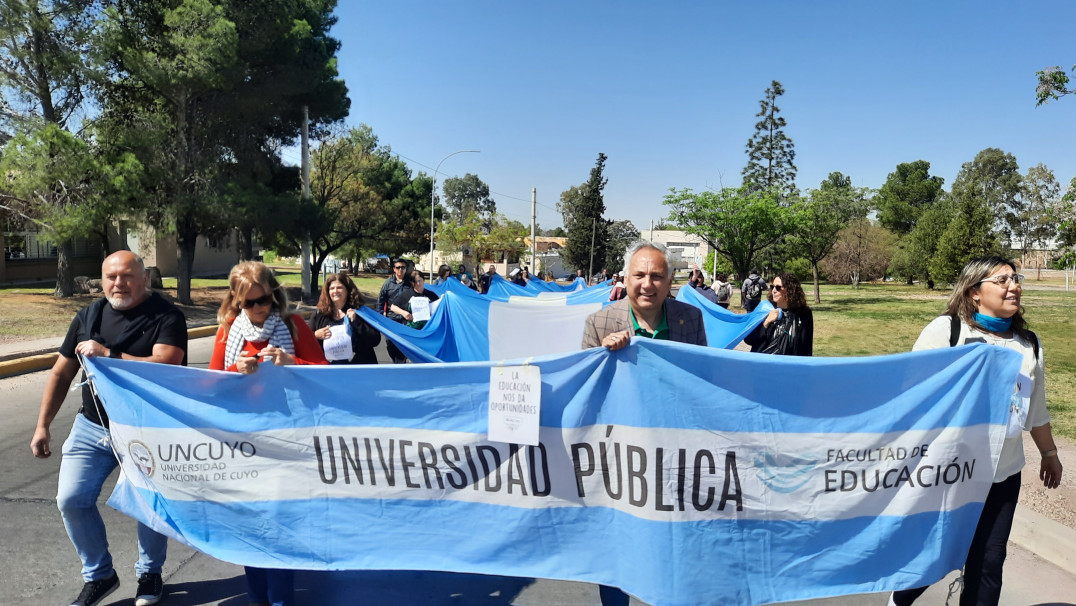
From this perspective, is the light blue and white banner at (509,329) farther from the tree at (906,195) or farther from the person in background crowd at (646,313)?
the tree at (906,195)

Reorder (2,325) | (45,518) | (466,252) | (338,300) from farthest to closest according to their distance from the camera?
1. (466,252)
2. (2,325)
3. (338,300)
4. (45,518)

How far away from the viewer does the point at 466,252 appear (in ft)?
171

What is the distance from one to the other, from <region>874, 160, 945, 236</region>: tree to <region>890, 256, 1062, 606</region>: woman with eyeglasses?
82.9 metres

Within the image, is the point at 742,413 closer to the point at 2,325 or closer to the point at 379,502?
the point at 379,502

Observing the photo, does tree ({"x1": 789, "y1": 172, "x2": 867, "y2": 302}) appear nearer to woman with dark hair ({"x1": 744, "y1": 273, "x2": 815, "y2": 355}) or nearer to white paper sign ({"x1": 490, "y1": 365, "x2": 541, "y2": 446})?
woman with dark hair ({"x1": 744, "y1": 273, "x2": 815, "y2": 355})

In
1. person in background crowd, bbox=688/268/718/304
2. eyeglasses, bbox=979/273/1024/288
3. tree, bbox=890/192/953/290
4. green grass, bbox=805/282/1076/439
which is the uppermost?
tree, bbox=890/192/953/290

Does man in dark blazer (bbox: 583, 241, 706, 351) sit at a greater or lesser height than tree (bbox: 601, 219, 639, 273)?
lesser

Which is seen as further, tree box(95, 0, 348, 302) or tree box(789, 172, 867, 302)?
tree box(789, 172, 867, 302)

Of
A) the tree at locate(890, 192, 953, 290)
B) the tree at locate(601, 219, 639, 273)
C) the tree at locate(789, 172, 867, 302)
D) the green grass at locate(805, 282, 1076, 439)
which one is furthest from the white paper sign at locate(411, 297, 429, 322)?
the tree at locate(601, 219, 639, 273)

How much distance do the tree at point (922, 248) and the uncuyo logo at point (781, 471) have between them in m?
48.4

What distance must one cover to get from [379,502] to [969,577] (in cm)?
263

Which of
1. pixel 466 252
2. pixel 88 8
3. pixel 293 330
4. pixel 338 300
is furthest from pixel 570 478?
pixel 466 252

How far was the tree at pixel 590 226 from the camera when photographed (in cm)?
7181

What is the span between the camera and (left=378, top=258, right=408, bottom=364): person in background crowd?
8.73m
